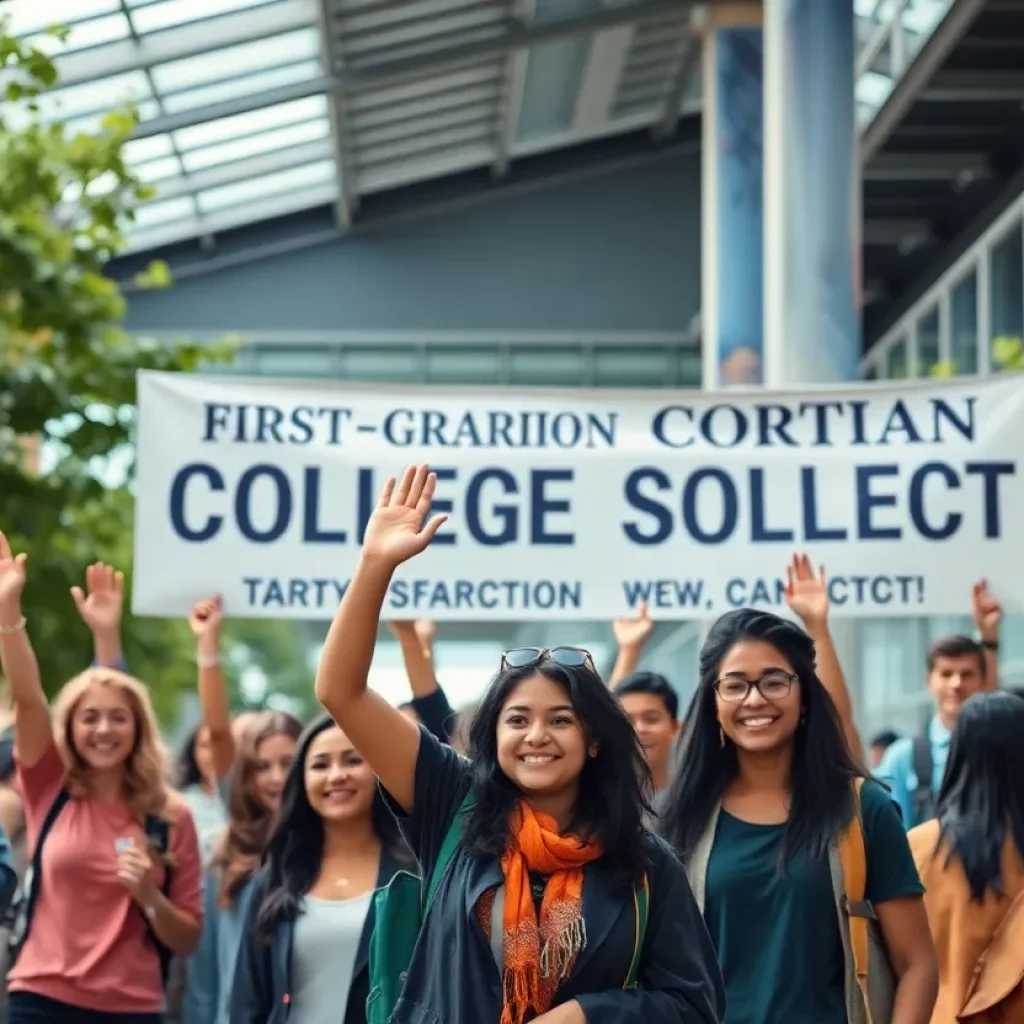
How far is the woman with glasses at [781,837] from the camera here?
14.5 ft

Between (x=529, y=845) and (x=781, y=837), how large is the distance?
1.06 metres

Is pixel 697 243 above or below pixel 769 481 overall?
above

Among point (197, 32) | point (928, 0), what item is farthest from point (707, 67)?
point (197, 32)

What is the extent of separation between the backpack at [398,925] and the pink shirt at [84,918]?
233cm

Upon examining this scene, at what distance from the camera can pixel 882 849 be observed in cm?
448

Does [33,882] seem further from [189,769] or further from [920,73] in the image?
[920,73]

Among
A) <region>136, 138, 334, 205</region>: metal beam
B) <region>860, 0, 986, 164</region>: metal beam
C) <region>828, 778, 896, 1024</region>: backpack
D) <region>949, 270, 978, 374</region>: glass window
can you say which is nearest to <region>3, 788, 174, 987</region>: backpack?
<region>828, 778, 896, 1024</region>: backpack

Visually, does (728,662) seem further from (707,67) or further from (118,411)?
(707,67)

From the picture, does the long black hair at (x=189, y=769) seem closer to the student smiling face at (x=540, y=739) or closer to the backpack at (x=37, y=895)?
the backpack at (x=37, y=895)

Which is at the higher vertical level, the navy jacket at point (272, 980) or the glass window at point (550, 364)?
the glass window at point (550, 364)

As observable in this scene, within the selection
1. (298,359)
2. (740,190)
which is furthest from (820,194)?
(298,359)

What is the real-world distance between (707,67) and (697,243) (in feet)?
37.6

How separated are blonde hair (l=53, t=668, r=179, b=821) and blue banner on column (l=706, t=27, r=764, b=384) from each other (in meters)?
12.0

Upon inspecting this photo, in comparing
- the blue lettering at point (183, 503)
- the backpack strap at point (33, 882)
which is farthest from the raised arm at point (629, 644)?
the backpack strap at point (33, 882)
